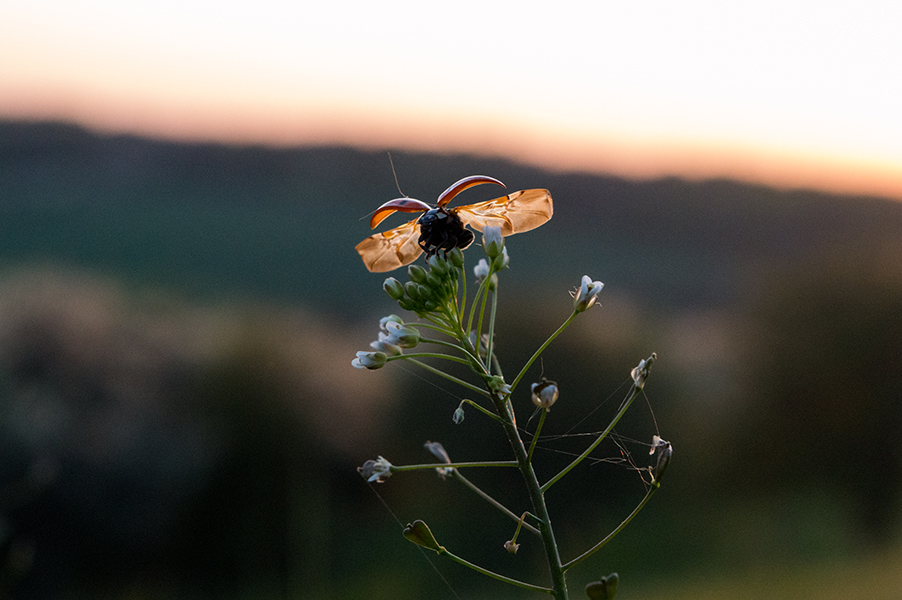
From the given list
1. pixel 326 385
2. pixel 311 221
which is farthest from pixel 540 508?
pixel 311 221

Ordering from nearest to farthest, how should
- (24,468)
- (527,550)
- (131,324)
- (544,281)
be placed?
(24,468), (131,324), (527,550), (544,281)

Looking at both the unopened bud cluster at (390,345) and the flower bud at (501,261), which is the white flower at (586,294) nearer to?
the flower bud at (501,261)

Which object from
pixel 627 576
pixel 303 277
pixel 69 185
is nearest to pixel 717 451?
pixel 627 576

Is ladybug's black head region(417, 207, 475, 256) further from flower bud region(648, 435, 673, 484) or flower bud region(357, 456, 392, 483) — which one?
flower bud region(648, 435, 673, 484)

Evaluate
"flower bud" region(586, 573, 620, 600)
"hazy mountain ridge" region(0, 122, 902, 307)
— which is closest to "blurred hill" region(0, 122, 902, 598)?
"hazy mountain ridge" region(0, 122, 902, 307)

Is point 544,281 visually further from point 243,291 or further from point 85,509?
point 85,509

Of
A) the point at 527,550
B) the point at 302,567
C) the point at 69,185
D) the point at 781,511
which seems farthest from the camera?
the point at 69,185
